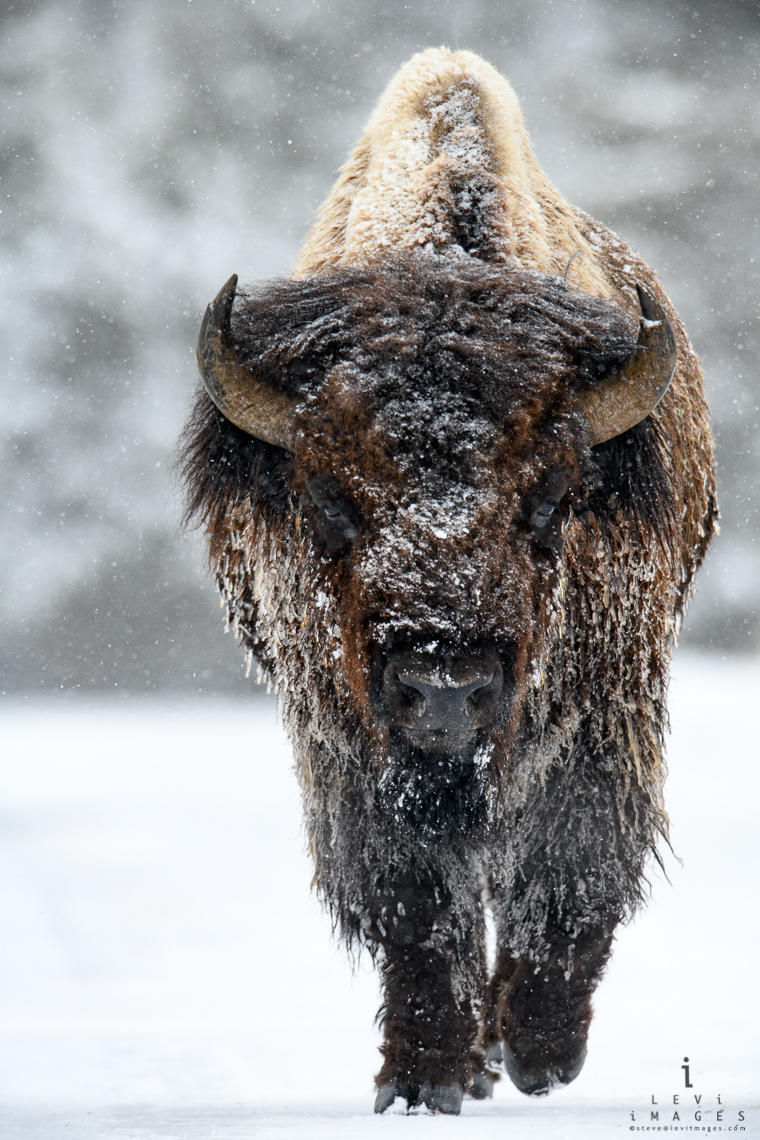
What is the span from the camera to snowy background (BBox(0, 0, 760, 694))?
18.1 m

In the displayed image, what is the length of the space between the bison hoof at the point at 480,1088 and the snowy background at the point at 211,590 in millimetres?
54

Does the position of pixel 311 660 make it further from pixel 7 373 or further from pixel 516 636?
pixel 7 373

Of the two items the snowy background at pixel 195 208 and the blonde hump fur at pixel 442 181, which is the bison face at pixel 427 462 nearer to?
the blonde hump fur at pixel 442 181

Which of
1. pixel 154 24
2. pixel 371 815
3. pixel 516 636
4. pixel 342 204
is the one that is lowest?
pixel 371 815

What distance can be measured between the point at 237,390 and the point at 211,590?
17570 millimetres

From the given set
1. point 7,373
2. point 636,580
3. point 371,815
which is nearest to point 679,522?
point 636,580

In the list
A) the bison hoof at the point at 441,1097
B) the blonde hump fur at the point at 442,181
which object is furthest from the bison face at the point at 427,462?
the bison hoof at the point at 441,1097

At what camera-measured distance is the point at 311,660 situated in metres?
2.95

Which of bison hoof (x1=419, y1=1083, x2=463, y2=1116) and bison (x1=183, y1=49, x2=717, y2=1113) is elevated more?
bison (x1=183, y1=49, x2=717, y2=1113)

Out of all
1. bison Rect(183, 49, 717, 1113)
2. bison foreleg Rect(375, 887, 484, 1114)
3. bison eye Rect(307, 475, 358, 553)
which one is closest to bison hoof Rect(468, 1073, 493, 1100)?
bison Rect(183, 49, 717, 1113)

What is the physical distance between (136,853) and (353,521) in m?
4.53

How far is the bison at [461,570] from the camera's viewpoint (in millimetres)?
2418

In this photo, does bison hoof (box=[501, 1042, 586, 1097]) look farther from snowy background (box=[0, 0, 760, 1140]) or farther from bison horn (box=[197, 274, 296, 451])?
bison horn (box=[197, 274, 296, 451])

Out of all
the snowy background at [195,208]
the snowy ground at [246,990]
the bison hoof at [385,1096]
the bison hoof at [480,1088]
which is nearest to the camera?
the snowy ground at [246,990]
